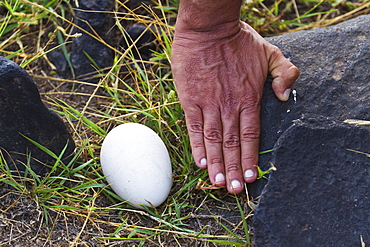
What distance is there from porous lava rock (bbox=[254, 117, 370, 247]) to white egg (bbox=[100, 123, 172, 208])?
461mm

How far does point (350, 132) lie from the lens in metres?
1.59

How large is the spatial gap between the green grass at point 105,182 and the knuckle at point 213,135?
5.8 inches

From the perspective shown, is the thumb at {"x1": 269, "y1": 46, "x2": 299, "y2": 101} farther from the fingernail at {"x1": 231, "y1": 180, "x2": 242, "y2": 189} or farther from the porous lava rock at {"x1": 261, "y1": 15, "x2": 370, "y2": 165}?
the fingernail at {"x1": 231, "y1": 180, "x2": 242, "y2": 189}

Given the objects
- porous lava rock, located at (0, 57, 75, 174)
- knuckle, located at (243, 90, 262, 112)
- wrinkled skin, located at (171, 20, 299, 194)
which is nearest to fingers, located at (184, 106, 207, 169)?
wrinkled skin, located at (171, 20, 299, 194)

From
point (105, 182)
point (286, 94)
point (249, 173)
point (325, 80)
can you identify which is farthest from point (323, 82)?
point (105, 182)

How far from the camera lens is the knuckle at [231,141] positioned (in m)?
1.88

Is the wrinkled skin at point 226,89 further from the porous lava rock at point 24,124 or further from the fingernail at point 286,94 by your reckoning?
the porous lava rock at point 24,124

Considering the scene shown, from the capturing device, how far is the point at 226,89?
6.38 feet

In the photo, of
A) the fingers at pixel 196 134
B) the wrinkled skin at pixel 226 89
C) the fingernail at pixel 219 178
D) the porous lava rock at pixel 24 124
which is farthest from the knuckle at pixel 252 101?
the porous lava rock at pixel 24 124

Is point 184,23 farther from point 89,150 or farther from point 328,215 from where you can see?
point 328,215

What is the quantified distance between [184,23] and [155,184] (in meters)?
0.76

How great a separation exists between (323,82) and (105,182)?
108 cm

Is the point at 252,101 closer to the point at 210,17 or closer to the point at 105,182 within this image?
the point at 210,17

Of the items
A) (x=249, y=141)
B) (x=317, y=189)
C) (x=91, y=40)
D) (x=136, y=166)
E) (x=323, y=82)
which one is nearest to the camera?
(x=317, y=189)
